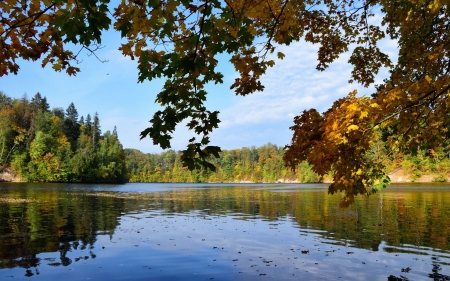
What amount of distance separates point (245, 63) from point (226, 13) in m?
1.82

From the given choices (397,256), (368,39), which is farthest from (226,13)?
(397,256)

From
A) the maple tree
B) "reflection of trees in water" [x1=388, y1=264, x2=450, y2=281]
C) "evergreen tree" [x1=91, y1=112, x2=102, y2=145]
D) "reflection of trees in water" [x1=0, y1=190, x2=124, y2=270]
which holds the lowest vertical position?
"reflection of trees in water" [x1=388, y1=264, x2=450, y2=281]

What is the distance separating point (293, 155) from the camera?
7.26 meters

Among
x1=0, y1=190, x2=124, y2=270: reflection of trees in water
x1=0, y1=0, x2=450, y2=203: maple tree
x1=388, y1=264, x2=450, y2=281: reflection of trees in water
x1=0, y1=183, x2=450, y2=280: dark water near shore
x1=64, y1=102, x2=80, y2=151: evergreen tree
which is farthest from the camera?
x1=64, y1=102, x2=80, y2=151: evergreen tree

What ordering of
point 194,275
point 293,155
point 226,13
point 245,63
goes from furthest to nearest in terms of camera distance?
1. point 194,275
2. point 293,155
3. point 245,63
4. point 226,13

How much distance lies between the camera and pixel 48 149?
99.8 m

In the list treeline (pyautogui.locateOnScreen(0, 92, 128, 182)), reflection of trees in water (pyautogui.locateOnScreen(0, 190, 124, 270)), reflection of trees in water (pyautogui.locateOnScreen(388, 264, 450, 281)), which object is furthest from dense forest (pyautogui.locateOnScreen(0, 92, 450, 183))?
reflection of trees in water (pyautogui.locateOnScreen(388, 264, 450, 281))

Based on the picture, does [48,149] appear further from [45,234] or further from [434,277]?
[434,277]

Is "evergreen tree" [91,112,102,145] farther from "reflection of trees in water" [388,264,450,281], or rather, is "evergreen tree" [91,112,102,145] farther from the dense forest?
"reflection of trees in water" [388,264,450,281]

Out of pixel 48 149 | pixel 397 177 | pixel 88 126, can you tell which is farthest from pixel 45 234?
pixel 88 126

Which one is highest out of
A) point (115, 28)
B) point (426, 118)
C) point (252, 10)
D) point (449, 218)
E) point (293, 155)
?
point (252, 10)

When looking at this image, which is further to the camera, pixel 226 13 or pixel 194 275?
pixel 194 275

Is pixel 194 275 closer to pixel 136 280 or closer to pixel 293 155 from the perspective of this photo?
pixel 136 280

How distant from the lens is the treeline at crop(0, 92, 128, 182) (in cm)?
9425
